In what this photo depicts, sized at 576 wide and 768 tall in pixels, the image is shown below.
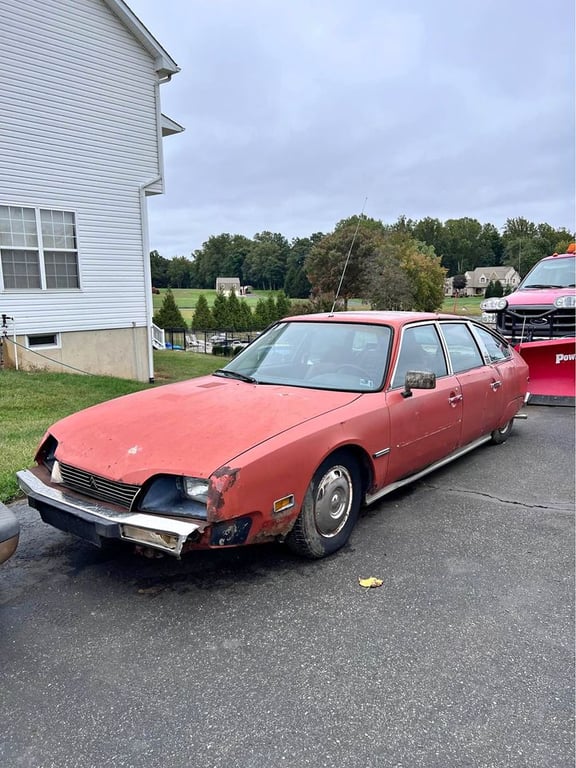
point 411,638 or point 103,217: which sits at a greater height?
point 103,217

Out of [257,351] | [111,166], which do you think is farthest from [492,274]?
[257,351]

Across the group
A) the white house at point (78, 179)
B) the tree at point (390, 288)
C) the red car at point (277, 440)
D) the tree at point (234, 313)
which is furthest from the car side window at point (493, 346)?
the tree at point (234, 313)

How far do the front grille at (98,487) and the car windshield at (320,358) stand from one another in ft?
5.07

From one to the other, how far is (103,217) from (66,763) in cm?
1185

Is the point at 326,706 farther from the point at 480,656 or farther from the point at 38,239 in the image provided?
the point at 38,239

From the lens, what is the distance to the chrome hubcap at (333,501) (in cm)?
335

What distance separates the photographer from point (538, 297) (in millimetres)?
9422

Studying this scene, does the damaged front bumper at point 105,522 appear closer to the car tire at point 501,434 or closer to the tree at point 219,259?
the car tire at point 501,434

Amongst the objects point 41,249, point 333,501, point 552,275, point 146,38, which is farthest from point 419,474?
point 146,38

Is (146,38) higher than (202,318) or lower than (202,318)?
higher

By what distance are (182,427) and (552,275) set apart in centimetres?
931

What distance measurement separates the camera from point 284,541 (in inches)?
130

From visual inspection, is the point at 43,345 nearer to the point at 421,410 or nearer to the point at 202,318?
the point at 421,410

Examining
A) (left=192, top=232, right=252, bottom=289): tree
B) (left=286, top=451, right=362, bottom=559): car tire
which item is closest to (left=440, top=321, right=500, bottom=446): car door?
(left=286, top=451, right=362, bottom=559): car tire
